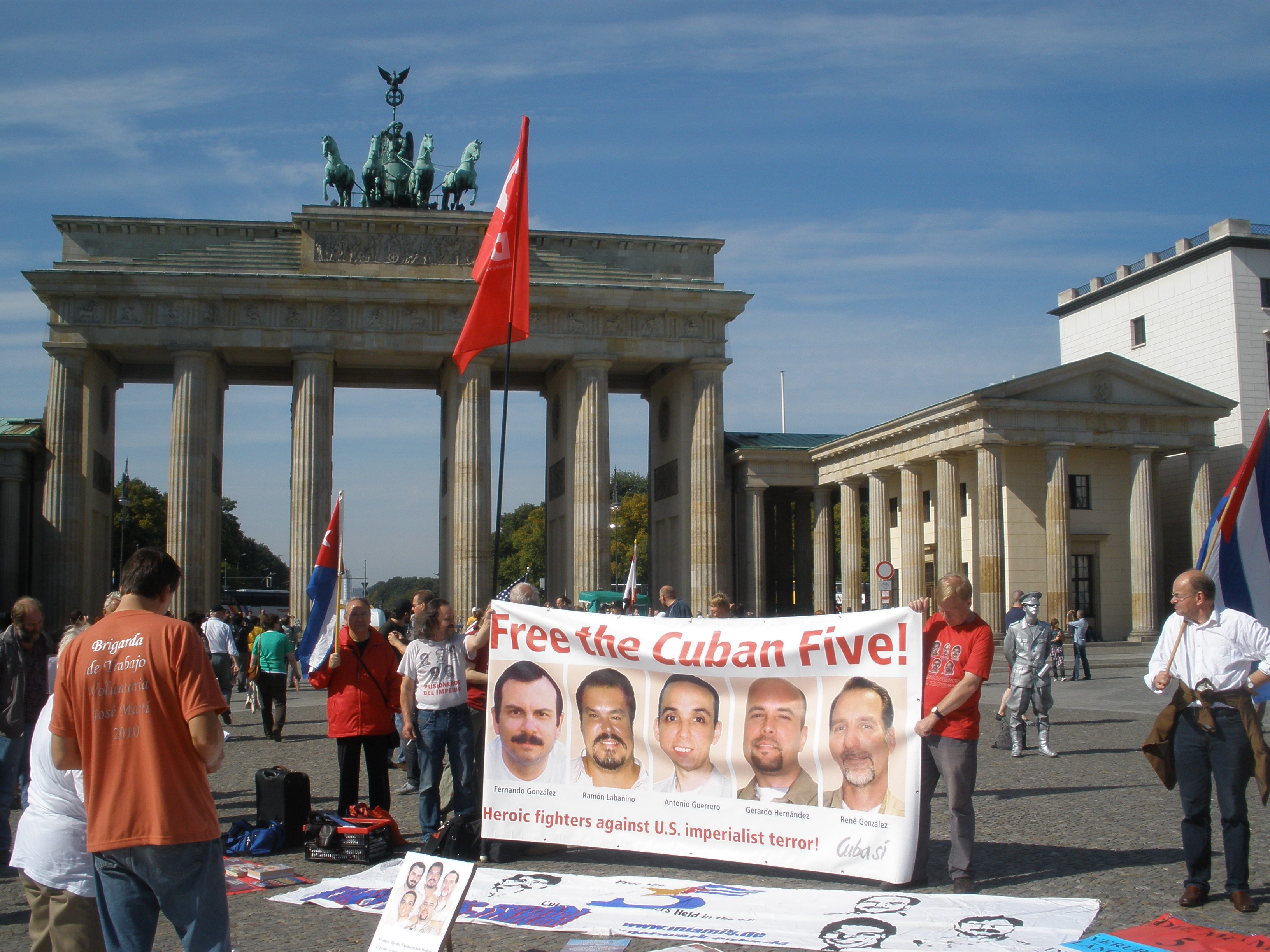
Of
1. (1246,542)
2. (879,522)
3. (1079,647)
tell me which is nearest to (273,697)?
(1246,542)

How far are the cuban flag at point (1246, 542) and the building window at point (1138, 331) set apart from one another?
5257cm

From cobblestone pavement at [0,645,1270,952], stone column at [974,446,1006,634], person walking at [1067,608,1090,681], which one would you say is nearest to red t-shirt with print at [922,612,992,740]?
cobblestone pavement at [0,645,1270,952]

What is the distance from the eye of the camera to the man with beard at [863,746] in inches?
318

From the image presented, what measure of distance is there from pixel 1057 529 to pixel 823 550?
43.5 feet

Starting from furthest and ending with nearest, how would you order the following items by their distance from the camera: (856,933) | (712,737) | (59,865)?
1. (712,737)
2. (856,933)
3. (59,865)

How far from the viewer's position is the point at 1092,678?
30.7m

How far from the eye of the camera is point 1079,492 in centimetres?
4628

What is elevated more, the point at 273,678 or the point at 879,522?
the point at 879,522

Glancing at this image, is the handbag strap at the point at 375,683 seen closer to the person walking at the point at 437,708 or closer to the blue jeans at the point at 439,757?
the person walking at the point at 437,708

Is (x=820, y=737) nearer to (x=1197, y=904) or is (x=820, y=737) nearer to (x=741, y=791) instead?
(x=741, y=791)

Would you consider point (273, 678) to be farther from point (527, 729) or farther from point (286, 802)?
point (527, 729)

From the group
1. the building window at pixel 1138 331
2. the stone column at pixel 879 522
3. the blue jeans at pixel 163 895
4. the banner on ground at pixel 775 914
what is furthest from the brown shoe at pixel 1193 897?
the building window at pixel 1138 331

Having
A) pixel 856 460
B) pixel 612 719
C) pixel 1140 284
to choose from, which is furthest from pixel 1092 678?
pixel 1140 284

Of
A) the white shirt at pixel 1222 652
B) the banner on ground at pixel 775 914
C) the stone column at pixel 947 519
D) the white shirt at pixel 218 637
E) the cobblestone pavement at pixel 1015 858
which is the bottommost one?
the cobblestone pavement at pixel 1015 858
